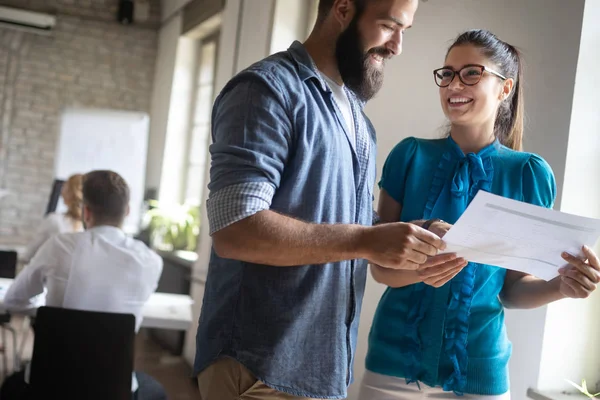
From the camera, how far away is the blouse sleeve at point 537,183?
1877 millimetres

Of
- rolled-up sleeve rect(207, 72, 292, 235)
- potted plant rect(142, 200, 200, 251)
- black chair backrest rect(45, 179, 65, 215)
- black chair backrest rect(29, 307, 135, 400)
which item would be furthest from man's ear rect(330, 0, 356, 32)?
potted plant rect(142, 200, 200, 251)

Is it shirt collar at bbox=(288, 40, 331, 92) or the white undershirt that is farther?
the white undershirt

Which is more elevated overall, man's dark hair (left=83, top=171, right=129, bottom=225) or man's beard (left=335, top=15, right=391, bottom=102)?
man's beard (left=335, top=15, right=391, bottom=102)

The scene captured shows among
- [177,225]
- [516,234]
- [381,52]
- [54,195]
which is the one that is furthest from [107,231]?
[177,225]

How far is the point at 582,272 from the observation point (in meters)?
1.66

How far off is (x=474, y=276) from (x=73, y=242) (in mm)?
1914

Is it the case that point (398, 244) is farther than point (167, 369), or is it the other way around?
point (167, 369)

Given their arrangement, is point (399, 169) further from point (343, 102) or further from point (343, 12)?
point (343, 12)

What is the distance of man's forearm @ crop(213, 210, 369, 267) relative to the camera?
1378 millimetres

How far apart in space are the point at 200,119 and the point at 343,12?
242 inches

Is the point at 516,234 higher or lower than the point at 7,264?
higher

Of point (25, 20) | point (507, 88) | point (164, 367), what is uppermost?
point (25, 20)

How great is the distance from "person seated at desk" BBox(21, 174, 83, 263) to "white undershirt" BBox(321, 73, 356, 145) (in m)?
3.43

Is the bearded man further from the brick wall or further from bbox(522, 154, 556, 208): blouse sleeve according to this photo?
the brick wall
